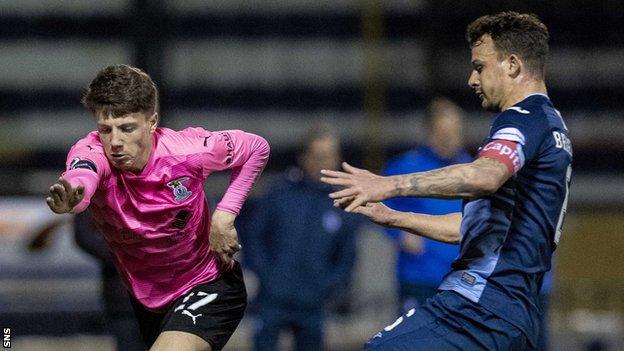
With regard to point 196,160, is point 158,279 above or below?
below

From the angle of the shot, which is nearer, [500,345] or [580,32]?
[500,345]

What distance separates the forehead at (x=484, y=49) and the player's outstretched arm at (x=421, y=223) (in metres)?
0.73

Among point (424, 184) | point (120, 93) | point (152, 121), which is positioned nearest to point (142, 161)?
point (152, 121)

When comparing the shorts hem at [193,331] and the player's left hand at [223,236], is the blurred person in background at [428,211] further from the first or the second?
the player's left hand at [223,236]

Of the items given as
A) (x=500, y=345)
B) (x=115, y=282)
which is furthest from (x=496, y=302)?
→ (x=115, y=282)

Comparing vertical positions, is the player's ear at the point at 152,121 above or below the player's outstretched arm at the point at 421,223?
above

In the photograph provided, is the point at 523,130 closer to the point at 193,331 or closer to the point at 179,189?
the point at 179,189

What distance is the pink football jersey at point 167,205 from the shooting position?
5.76 meters

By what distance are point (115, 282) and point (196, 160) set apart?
2.54m

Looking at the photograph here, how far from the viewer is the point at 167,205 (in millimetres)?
5820

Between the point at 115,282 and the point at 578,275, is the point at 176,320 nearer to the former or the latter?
the point at 115,282

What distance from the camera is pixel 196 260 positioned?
6.04 m

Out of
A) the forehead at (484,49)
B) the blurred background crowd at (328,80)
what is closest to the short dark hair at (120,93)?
the forehead at (484,49)

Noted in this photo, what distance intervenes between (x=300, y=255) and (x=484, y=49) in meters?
4.11
